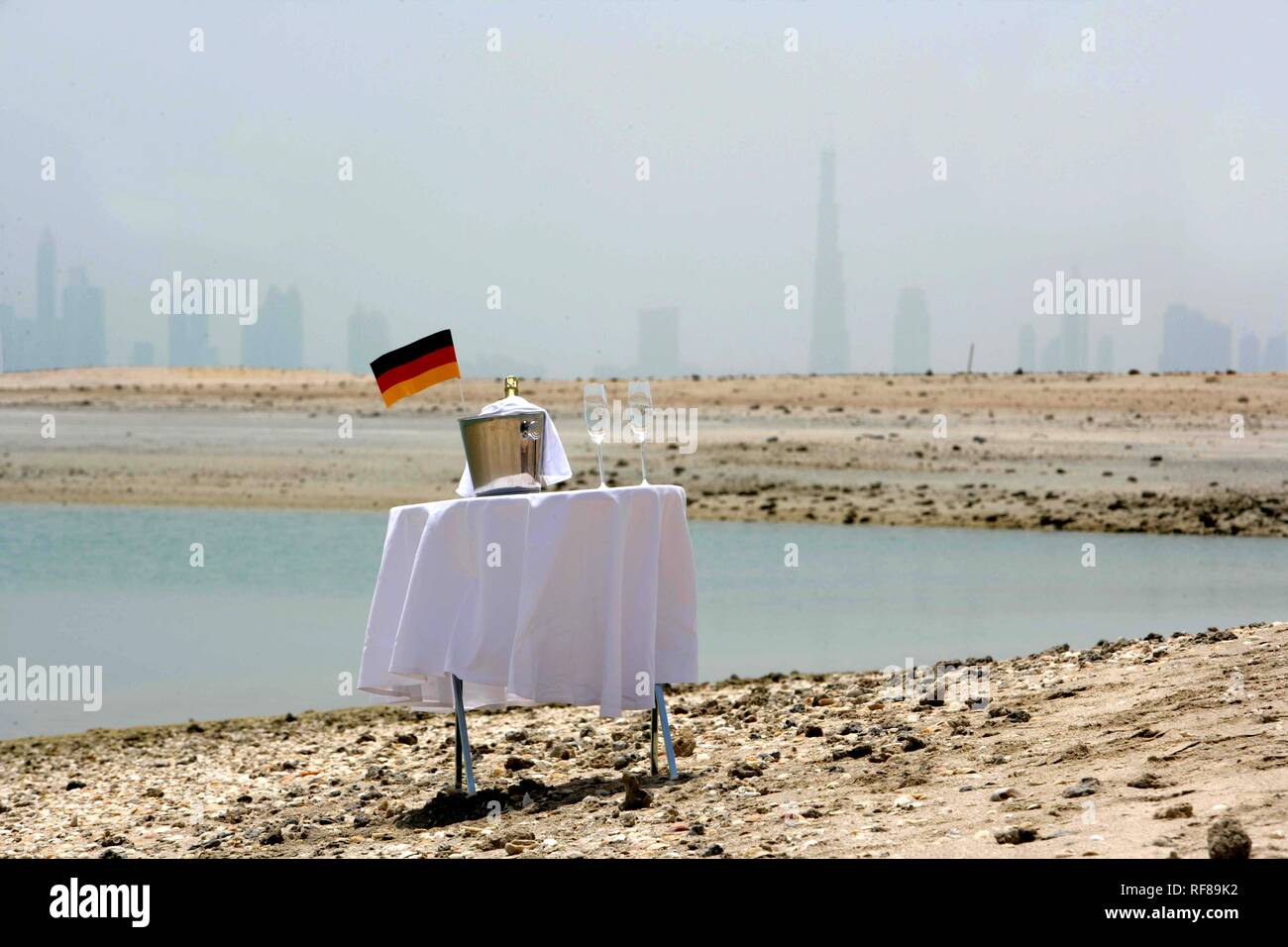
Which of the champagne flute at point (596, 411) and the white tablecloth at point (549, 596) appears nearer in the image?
the white tablecloth at point (549, 596)

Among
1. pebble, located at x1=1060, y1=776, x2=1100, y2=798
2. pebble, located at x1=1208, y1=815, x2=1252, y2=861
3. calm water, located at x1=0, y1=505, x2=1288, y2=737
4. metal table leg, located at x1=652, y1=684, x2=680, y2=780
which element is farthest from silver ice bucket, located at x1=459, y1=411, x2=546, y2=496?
calm water, located at x1=0, y1=505, x2=1288, y2=737

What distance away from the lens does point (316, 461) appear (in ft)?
97.7

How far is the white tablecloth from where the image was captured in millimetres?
5500

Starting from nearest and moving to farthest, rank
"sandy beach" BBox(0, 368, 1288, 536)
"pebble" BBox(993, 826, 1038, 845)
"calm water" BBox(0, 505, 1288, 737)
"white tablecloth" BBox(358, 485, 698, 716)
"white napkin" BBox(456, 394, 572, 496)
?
"pebble" BBox(993, 826, 1038, 845), "white tablecloth" BBox(358, 485, 698, 716), "white napkin" BBox(456, 394, 572, 496), "calm water" BBox(0, 505, 1288, 737), "sandy beach" BBox(0, 368, 1288, 536)

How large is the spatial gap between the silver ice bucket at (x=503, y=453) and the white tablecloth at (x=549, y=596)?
1.40 feet

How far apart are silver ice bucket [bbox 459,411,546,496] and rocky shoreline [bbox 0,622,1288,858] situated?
48.7 inches

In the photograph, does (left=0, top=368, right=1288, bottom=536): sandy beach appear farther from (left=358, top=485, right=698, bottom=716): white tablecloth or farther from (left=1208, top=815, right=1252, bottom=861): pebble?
(left=1208, top=815, right=1252, bottom=861): pebble

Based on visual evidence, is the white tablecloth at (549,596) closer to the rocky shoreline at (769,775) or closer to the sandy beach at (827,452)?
the rocky shoreline at (769,775)

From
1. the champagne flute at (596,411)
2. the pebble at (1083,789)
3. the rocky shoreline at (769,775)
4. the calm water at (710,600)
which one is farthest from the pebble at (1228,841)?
the calm water at (710,600)

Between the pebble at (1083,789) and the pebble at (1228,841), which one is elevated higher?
the pebble at (1228,841)

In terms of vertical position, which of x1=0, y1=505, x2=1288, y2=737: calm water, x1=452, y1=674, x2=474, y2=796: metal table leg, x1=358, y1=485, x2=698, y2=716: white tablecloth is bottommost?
x1=0, y1=505, x2=1288, y2=737: calm water

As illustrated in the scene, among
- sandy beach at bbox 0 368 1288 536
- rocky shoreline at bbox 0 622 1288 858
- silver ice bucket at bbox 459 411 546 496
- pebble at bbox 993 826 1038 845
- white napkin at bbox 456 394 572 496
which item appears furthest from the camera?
sandy beach at bbox 0 368 1288 536

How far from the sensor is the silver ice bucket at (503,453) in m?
6.05
